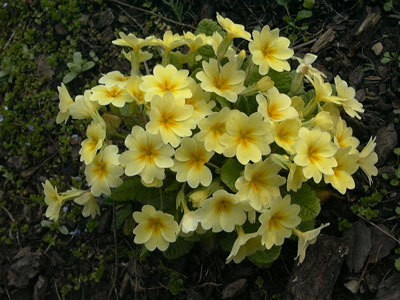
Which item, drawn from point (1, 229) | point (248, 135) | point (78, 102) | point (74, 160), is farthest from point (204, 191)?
point (1, 229)

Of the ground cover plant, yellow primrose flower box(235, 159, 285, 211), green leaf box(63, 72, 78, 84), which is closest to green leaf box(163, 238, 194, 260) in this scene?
the ground cover plant

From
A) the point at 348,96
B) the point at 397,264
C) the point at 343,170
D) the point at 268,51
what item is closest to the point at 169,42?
the point at 268,51

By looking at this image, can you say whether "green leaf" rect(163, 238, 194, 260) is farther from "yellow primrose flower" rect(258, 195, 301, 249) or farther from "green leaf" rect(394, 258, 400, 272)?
"green leaf" rect(394, 258, 400, 272)

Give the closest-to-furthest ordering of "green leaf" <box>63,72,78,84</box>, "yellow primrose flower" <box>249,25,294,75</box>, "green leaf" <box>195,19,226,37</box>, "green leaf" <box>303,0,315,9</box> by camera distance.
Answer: "yellow primrose flower" <box>249,25,294,75</box>
"green leaf" <box>195,19,226,37</box>
"green leaf" <box>303,0,315,9</box>
"green leaf" <box>63,72,78,84</box>

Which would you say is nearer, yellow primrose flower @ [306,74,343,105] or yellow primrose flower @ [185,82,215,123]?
yellow primrose flower @ [185,82,215,123]

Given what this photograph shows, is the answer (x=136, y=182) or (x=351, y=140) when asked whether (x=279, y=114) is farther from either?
(x=136, y=182)

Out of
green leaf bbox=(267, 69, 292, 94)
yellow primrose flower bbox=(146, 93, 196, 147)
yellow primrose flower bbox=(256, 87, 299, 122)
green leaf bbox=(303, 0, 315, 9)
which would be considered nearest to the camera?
yellow primrose flower bbox=(146, 93, 196, 147)

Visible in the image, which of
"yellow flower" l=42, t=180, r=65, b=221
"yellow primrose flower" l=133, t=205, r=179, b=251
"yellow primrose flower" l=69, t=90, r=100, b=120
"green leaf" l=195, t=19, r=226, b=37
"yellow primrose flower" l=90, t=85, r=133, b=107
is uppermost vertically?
"yellow primrose flower" l=90, t=85, r=133, b=107

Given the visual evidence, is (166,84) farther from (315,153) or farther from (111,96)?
(315,153)
